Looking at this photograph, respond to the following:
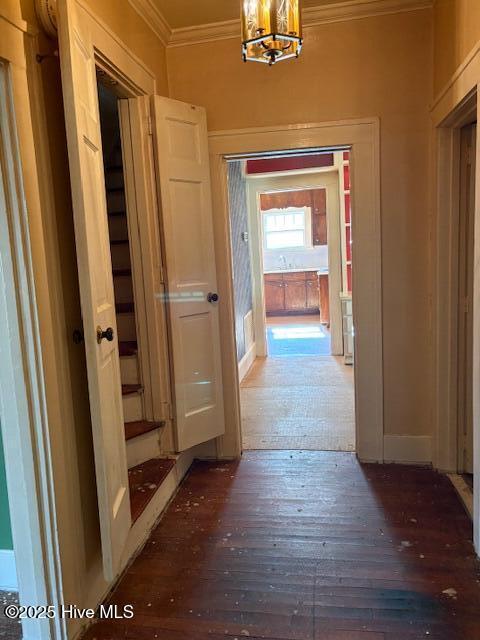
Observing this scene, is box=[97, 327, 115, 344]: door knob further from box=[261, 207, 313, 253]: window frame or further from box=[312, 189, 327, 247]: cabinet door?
box=[312, 189, 327, 247]: cabinet door

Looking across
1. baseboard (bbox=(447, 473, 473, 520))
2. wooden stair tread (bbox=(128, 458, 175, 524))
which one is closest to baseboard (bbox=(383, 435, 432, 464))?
baseboard (bbox=(447, 473, 473, 520))

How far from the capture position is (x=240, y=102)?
2750 mm

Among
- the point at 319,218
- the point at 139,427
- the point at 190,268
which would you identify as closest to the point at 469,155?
the point at 190,268

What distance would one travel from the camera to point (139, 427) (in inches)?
101

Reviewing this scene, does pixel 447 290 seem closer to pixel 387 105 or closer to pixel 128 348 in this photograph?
pixel 387 105

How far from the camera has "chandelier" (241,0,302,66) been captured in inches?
58.8

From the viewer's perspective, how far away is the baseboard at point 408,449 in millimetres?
2814

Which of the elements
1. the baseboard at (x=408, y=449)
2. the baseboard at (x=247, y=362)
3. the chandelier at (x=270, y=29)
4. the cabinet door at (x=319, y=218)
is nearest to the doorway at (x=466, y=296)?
the baseboard at (x=408, y=449)

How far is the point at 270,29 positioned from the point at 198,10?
1297mm

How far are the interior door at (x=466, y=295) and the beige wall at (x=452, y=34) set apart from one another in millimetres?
337

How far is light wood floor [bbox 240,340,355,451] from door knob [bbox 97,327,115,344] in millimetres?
1736

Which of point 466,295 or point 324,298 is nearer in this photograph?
point 466,295

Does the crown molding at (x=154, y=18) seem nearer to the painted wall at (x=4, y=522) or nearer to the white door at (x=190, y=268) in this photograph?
the white door at (x=190, y=268)

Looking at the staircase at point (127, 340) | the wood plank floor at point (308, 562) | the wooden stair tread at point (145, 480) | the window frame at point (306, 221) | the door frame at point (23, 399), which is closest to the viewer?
the door frame at point (23, 399)
